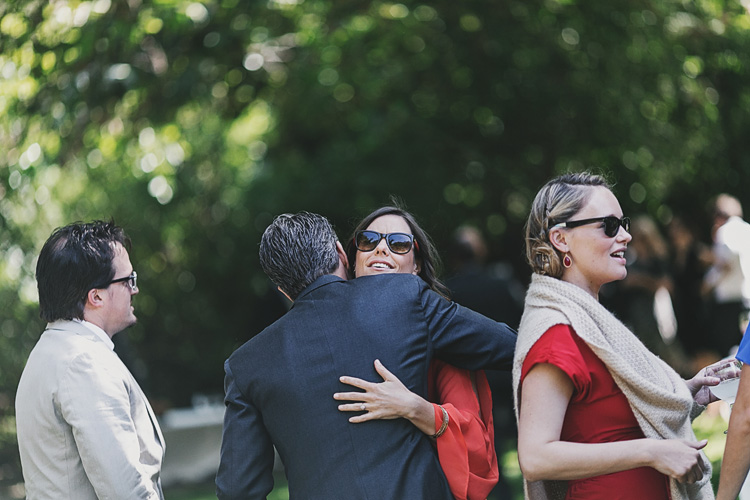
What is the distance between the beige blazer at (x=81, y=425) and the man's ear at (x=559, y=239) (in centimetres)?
147

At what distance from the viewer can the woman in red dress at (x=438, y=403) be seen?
8.98ft

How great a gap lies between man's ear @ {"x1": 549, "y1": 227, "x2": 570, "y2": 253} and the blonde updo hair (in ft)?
0.05

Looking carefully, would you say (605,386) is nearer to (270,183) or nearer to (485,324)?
(485,324)

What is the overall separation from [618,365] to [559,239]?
17.8 inches

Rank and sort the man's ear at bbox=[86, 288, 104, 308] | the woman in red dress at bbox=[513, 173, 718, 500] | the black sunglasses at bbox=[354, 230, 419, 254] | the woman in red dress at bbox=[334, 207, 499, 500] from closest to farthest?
the woman in red dress at bbox=[513, 173, 718, 500]
the woman in red dress at bbox=[334, 207, 499, 500]
the man's ear at bbox=[86, 288, 104, 308]
the black sunglasses at bbox=[354, 230, 419, 254]

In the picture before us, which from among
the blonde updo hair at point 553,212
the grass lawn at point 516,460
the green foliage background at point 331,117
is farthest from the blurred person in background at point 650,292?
the blonde updo hair at point 553,212

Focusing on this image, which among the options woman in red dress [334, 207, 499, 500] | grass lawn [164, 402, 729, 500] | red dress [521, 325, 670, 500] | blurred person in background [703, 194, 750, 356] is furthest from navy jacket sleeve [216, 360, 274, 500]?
blurred person in background [703, 194, 750, 356]

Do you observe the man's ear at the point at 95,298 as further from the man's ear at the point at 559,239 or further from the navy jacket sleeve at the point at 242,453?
the man's ear at the point at 559,239

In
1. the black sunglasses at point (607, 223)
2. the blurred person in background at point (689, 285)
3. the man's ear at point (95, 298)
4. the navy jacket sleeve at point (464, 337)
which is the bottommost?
the blurred person in background at point (689, 285)

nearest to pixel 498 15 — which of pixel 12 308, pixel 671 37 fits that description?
pixel 671 37

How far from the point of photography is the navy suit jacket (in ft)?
9.05

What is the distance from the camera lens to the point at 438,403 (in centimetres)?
306

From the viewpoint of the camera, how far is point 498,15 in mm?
9758

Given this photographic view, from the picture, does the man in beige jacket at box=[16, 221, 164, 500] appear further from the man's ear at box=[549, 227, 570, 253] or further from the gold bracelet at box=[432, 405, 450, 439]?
the man's ear at box=[549, 227, 570, 253]
